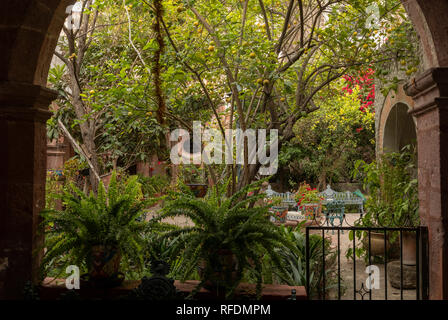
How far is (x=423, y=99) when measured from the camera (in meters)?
2.91

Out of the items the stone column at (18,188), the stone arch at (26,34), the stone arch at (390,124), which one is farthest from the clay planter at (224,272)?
the stone arch at (390,124)

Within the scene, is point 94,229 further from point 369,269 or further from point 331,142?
point 331,142

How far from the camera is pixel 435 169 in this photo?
278 cm

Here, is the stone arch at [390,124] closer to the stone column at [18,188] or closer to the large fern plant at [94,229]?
the large fern plant at [94,229]

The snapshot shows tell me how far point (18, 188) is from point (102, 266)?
0.86 metres

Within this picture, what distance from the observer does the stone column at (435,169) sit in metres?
2.69

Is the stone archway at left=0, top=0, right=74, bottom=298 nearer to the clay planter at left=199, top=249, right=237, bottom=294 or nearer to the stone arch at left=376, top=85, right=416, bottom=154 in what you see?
the clay planter at left=199, top=249, right=237, bottom=294

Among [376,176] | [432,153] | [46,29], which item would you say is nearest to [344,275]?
[376,176]

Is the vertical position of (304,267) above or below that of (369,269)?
below

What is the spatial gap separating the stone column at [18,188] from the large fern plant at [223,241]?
3.37 ft

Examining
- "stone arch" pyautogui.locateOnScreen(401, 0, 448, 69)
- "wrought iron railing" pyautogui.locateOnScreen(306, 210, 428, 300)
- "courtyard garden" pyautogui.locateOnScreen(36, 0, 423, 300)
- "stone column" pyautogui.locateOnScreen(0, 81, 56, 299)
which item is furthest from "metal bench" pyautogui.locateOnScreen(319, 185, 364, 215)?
"stone column" pyautogui.locateOnScreen(0, 81, 56, 299)

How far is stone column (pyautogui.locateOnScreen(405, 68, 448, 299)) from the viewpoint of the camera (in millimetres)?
2693

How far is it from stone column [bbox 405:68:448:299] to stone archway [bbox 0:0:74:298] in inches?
109

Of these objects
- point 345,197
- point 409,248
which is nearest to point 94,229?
point 409,248
